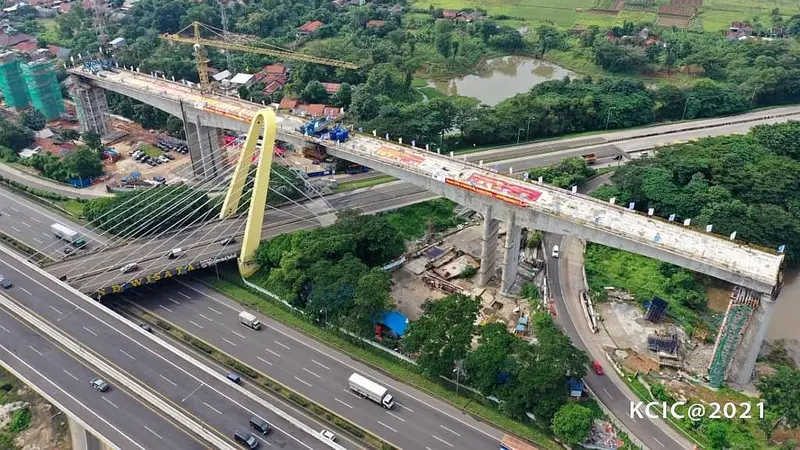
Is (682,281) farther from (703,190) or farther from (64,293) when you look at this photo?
(64,293)

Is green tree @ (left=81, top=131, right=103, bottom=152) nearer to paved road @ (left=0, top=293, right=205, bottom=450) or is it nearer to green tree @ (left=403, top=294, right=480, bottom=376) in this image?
paved road @ (left=0, top=293, right=205, bottom=450)

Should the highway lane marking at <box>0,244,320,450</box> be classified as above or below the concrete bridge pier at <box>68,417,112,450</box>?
above

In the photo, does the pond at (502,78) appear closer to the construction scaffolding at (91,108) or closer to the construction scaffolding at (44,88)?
the construction scaffolding at (91,108)

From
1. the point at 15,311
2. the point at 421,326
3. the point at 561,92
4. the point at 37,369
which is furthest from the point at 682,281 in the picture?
the point at 15,311

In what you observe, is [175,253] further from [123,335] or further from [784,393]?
[784,393]

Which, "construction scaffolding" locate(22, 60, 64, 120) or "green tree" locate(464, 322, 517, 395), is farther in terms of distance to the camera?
"construction scaffolding" locate(22, 60, 64, 120)

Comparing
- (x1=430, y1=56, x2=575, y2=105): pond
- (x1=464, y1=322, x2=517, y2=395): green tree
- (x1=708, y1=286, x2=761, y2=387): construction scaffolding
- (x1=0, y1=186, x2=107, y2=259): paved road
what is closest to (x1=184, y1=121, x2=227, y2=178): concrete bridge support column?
(x1=0, y1=186, x2=107, y2=259): paved road

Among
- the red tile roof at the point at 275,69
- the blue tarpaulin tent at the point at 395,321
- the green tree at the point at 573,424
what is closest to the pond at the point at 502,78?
the red tile roof at the point at 275,69
